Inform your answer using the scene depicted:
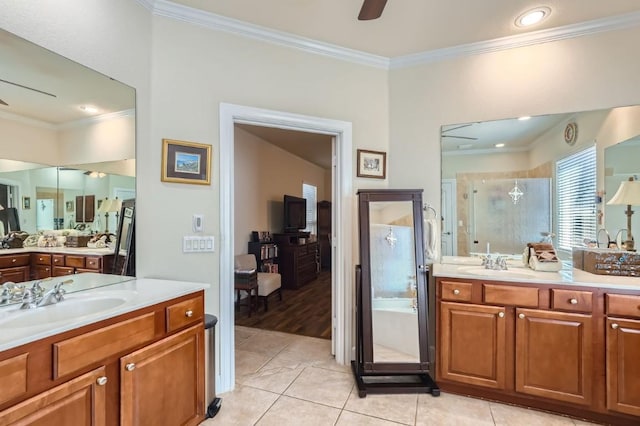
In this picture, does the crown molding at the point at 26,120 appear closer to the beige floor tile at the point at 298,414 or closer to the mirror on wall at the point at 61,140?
the mirror on wall at the point at 61,140

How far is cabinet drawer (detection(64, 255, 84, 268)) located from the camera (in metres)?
1.68

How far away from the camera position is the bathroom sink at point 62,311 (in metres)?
1.19

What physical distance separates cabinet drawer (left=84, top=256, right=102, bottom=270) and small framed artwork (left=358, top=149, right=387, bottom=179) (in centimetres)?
197

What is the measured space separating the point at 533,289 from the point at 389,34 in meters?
2.11

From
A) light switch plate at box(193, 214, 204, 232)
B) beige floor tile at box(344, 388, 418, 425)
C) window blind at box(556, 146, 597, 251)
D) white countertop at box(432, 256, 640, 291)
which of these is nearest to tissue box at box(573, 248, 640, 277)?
white countertop at box(432, 256, 640, 291)

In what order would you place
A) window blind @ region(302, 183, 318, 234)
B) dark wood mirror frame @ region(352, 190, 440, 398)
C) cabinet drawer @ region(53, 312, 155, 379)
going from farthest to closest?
window blind @ region(302, 183, 318, 234)
dark wood mirror frame @ region(352, 190, 440, 398)
cabinet drawer @ region(53, 312, 155, 379)

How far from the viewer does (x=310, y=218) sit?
24.9 feet

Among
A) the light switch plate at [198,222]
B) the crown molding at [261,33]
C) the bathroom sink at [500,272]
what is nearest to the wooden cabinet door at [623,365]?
the bathroom sink at [500,272]

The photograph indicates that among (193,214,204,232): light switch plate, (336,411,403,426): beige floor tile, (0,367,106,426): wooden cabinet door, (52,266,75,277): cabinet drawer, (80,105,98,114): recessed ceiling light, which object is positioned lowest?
(336,411,403,426): beige floor tile

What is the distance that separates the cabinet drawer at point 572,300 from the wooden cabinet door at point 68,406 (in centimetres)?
252

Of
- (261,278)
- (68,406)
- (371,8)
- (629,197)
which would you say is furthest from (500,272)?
(261,278)

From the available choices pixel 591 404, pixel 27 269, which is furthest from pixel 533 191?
pixel 27 269

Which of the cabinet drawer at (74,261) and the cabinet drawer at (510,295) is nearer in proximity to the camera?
the cabinet drawer at (74,261)

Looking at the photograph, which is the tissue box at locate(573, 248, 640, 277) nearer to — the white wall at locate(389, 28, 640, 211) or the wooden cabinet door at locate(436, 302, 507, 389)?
the wooden cabinet door at locate(436, 302, 507, 389)
